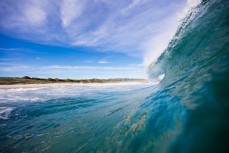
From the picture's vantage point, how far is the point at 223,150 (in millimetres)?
1278

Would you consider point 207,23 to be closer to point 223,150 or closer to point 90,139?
point 223,150

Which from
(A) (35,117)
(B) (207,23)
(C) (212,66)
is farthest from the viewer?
(A) (35,117)

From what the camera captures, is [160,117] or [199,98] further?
[160,117]

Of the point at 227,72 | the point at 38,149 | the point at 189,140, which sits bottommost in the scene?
the point at 38,149

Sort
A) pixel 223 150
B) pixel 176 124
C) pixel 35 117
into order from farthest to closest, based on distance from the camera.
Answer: pixel 35 117 < pixel 176 124 < pixel 223 150

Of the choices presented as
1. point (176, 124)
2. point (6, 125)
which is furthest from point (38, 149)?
point (176, 124)

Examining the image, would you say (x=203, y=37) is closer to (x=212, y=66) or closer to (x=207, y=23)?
(x=207, y=23)

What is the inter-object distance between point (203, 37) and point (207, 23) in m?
0.70

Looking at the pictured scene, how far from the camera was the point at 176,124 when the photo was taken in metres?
2.02

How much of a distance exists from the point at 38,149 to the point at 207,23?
19.8ft

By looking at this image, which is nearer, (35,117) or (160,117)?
(160,117)

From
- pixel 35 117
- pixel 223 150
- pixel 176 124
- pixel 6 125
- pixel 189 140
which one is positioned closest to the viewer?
A: pixel 223 150

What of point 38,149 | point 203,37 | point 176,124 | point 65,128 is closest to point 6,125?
point 65,128

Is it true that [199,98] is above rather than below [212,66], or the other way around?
below
